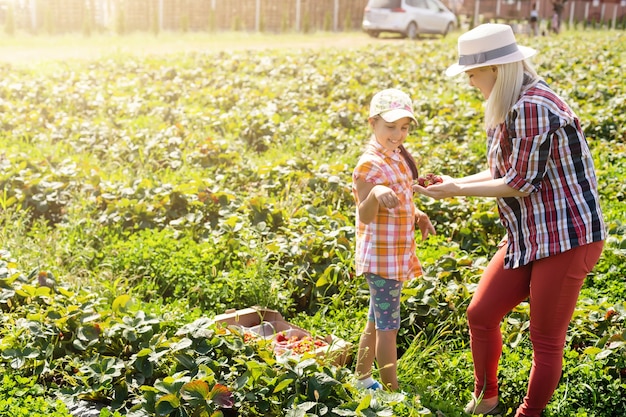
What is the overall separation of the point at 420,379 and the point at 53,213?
3794mm

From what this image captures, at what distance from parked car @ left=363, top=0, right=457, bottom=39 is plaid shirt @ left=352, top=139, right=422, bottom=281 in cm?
2327

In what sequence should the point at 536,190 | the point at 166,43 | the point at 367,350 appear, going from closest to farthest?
the point at 536,190, the point at 367,350, the point at 166,43

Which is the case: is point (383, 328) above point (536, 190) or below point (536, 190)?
below

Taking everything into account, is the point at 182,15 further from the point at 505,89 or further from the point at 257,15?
the point at 505,89

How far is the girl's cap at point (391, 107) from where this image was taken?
3724 mm

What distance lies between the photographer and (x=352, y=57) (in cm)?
1555

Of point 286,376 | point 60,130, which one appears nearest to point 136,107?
point 60,130

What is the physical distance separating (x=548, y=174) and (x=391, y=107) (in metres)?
0.75

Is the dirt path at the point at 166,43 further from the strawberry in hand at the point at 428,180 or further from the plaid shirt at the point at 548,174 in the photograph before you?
the plaid shirt at the point at 548,174

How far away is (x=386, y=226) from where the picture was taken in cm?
383

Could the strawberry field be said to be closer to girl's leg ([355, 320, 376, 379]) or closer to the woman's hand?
girl's leg ([355, 320, 376, 379])

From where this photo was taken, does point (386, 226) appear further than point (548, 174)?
Yes

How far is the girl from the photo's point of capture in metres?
3.76

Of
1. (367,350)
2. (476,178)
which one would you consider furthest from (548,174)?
(367,350)
